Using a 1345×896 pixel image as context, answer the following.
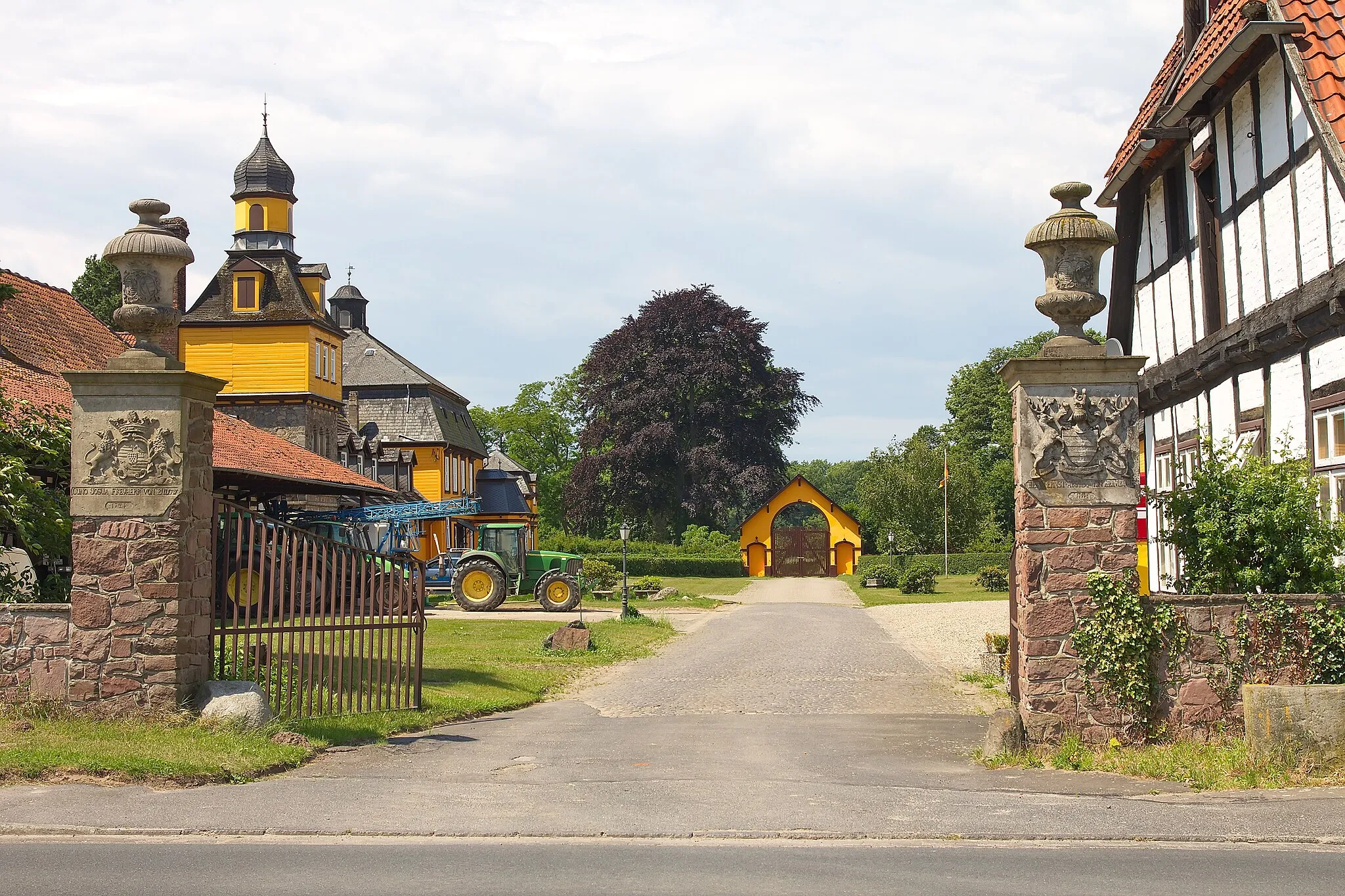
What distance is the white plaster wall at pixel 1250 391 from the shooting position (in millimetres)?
15359

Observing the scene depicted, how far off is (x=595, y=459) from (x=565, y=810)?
58.3m

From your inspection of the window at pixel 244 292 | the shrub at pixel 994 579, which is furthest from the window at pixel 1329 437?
the window at pixel 244 292

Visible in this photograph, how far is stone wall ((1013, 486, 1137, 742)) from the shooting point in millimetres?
10492

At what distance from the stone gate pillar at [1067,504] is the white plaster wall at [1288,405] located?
4.25 m

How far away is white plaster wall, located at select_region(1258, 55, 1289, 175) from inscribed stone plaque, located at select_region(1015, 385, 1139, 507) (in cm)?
581

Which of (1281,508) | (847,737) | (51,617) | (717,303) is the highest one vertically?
(717,303)

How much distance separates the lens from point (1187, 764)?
9.62 meters

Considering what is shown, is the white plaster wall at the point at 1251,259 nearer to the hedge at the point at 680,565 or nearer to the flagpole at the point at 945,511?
the flagpole at the point at 945,511

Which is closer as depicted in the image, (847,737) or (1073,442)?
(1073,442)

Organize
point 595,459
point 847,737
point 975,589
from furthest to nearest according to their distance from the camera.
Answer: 1. point 595,459
2. point 975,589
3. point 847,737

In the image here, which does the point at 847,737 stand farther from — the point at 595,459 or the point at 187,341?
the point at 595,459

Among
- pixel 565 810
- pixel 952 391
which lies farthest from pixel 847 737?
pixel 952 391

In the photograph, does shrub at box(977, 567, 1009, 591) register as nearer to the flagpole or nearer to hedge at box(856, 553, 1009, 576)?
the flagpole

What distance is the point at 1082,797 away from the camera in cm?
894
